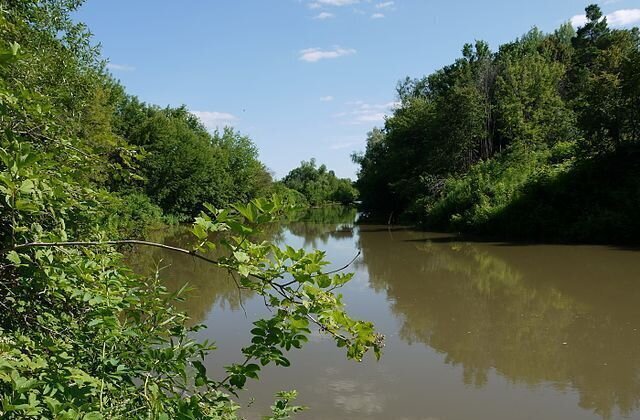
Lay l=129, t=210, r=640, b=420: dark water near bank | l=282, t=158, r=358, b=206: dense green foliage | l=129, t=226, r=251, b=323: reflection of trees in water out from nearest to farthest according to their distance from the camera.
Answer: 1. l=129, t=210, r=640, b=420: dark water near bank
2. l=129, t=226, r=251, b=323: reflection of trees in water
3. l=282, t=158, r=358, b=206: dense green foliage

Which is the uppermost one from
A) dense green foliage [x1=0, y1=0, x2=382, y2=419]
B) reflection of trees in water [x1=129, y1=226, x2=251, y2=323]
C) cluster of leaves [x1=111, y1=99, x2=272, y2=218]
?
cluster of leaves [x1=111, y1=99, x2=272, y2=218]

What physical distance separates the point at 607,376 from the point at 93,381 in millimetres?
5641

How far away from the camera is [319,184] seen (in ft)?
245

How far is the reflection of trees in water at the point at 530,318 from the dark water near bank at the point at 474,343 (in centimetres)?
2

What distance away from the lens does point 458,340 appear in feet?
22.6

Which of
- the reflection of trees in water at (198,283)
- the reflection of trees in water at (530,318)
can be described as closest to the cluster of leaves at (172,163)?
the reflection of trees in water at (198,283)

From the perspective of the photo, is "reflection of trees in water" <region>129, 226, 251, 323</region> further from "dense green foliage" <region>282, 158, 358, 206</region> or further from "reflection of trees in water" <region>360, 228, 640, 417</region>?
"dense green foliage" <region>282, 158, 358, 206</region>

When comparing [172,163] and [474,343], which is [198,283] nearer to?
[474,343]

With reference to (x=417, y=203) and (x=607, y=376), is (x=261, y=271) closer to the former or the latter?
(x=607, y=376)

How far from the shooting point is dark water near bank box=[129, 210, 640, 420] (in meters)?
4.82

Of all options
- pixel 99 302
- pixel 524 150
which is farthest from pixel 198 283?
pixel 524 150

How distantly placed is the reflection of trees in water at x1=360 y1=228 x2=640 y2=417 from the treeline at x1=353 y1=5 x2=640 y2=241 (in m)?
4.63

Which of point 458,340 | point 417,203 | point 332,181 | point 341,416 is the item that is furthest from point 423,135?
point 332,181

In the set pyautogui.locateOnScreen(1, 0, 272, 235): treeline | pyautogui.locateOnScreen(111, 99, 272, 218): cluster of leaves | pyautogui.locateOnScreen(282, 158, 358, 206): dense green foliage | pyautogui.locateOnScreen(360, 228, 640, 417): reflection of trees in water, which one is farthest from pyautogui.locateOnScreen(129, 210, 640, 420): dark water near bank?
pyautogui.locateOnScreen(282, 158, 358, 206): dense green foliage
